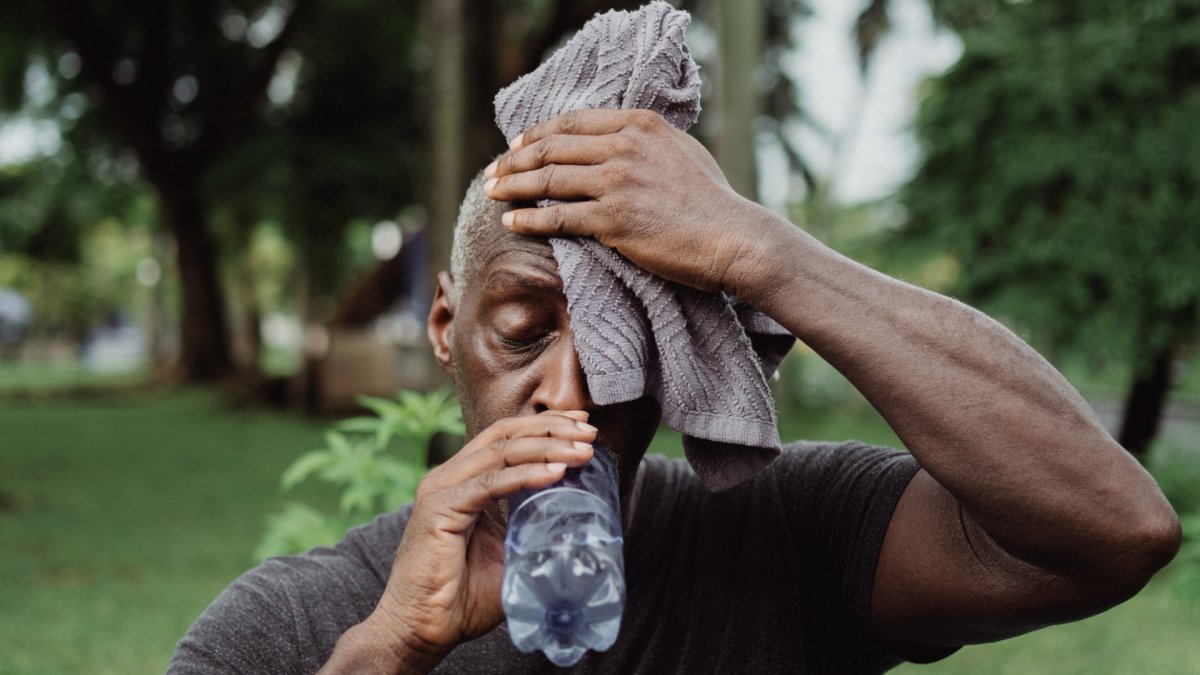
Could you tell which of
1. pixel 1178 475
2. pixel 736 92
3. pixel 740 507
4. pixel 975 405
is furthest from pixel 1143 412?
pixel 975 405

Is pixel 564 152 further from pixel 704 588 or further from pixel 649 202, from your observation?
pixel 704 588

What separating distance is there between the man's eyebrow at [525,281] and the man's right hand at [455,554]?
0.81 ft

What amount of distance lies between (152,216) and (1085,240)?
2680 centimetres

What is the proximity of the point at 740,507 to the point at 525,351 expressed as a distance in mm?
584

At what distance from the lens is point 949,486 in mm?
1533

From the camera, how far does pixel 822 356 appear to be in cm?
158

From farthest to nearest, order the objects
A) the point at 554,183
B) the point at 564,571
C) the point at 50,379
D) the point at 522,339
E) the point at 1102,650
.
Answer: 1. the point at 50,379
2. the point at 1102,650
3. the point at 522,339
4. the point at 554,183
5. the point at 564,571

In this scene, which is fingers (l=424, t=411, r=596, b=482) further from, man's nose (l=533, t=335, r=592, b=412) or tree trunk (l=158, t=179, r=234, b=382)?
tree trunk (l=158, t=179, r=234, b=382)

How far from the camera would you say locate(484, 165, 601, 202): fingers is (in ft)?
5.19

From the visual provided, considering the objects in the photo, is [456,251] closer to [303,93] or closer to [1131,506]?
[1131,506]

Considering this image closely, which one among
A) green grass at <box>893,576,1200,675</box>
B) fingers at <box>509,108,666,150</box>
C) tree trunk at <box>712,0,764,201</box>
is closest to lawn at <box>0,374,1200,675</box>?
green grass at <box>893,576,1200,675</box>

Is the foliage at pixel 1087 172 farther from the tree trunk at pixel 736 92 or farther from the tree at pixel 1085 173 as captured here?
the tree trunk at pixel 736 92

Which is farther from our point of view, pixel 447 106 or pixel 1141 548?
pixel 447 106

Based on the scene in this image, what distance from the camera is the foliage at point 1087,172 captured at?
25.1 feet
